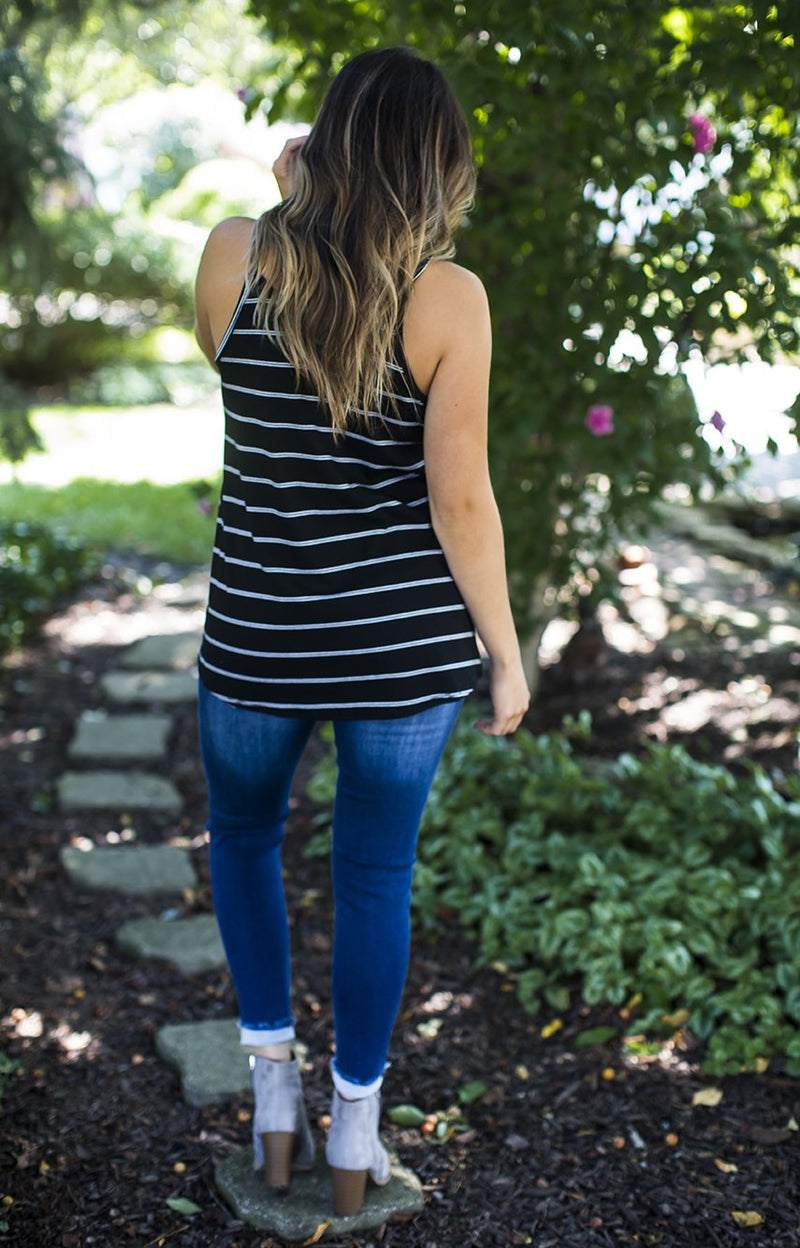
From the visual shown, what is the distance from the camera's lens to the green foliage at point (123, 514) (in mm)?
6449

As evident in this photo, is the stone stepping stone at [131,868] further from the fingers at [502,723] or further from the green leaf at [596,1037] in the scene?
the fingers at [502,723]

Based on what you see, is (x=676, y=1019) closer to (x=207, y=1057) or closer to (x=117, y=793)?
(x=207, y=1057)

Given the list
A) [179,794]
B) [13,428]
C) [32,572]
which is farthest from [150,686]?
[32,572]

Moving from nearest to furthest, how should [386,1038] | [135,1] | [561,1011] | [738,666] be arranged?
[386,1038] → [561,1011] → [738,666] → [135,1]

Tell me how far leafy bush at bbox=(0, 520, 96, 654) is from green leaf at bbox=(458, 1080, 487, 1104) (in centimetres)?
305

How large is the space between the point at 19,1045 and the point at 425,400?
Result: 1.63 metres

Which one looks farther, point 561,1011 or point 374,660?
point 561,1011

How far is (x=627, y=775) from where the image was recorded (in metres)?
3.08

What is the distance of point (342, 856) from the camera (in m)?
1.68

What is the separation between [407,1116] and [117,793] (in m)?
1.72

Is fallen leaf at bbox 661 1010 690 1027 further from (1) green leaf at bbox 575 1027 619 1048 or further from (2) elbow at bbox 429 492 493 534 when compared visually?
(2) elbow at bbox 429 492 493 534

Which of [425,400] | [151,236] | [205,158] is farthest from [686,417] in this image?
[205,158]

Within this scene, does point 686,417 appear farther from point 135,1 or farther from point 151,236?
point 151,236

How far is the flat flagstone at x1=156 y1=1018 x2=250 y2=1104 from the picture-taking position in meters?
2.21
